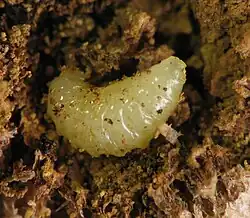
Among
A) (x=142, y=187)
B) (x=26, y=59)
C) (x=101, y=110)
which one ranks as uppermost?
(x=26, y=59)

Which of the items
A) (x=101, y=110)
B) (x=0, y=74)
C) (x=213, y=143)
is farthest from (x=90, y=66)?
(x=213, y=143)

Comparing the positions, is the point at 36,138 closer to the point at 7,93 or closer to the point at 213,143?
the point at 7,93

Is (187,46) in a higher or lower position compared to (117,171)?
higher
